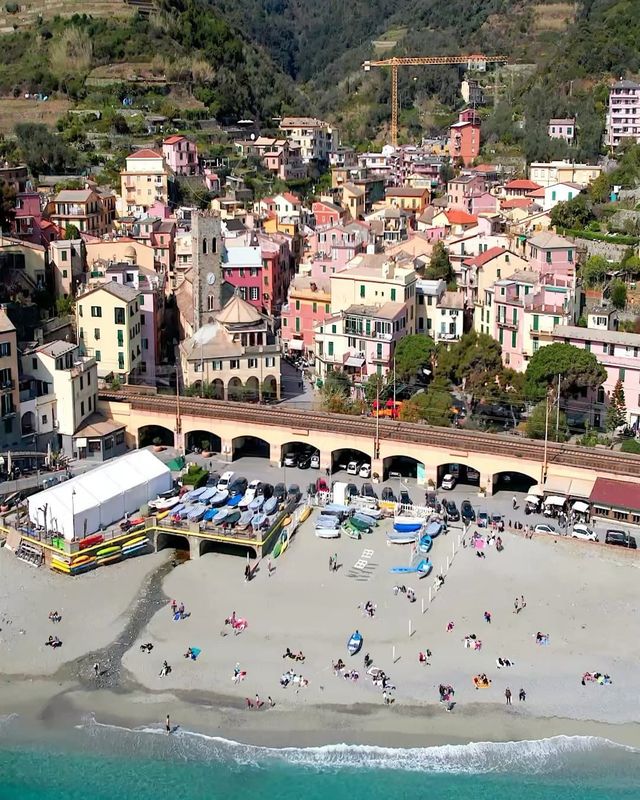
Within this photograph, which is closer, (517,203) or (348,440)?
(348,440)

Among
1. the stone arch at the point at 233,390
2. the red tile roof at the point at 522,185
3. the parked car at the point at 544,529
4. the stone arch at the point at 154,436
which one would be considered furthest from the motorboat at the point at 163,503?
the red tile roof at the point at 522,185

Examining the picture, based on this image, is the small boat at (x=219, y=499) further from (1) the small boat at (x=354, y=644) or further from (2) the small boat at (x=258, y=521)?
(1) the small boat at (x=354, y=644)

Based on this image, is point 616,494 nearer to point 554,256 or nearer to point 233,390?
point 554,256

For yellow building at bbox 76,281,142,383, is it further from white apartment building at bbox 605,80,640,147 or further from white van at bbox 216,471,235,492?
white apartment building at bbox 605,80,640,147

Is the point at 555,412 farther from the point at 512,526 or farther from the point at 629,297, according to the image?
the point at 629,297

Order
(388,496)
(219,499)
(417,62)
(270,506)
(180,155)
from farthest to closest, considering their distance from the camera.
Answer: (417,62), (180,155), (388,496), (219,499), (270,506)

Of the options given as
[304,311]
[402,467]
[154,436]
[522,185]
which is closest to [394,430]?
[402,467]

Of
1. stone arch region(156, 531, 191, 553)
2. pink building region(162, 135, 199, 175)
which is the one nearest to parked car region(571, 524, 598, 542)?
stone arch region(156, 531, 191, 553)
